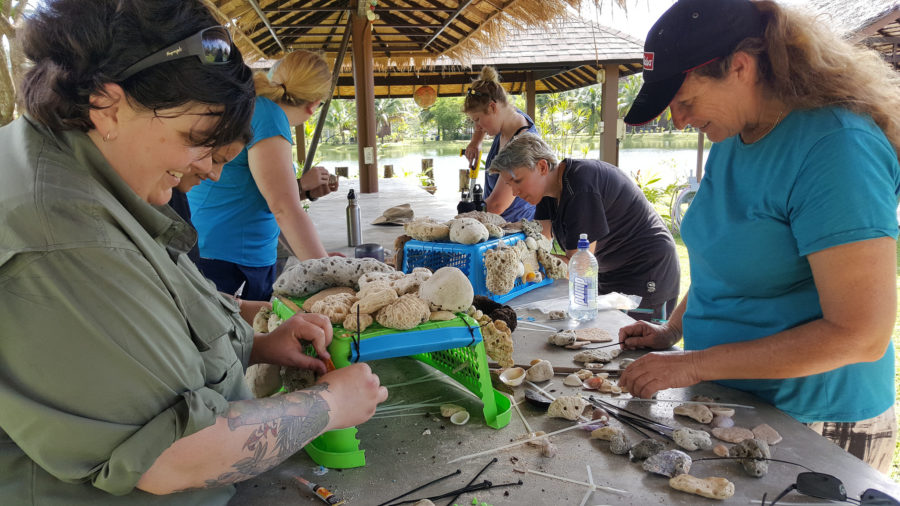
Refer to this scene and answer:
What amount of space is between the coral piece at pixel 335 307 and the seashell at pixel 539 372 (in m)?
0.61

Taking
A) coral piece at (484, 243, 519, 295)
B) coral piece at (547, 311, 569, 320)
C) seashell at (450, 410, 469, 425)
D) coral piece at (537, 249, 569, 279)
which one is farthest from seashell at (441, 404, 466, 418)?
coral piece at (537, 249, 569, 279)

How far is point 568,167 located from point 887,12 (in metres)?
8.54

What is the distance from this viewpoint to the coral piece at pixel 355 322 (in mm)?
1407

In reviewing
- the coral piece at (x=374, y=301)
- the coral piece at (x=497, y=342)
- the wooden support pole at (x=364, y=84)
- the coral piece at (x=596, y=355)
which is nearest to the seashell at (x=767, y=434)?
the coral piece at (x=596, y=355)

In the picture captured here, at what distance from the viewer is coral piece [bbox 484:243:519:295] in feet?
8.23

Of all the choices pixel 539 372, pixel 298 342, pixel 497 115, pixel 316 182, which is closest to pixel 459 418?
pixel 539 372

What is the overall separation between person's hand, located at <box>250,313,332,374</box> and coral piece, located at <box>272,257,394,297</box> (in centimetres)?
40

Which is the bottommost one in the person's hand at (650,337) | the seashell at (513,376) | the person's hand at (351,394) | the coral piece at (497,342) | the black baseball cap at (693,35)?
the seashell at (513,376)

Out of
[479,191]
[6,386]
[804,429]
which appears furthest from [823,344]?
[479,191]

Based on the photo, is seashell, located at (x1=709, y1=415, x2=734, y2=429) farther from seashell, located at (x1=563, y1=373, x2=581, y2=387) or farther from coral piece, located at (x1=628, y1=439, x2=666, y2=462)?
seashell, located at (x1=563, y1=373, x2=581, y2=387)

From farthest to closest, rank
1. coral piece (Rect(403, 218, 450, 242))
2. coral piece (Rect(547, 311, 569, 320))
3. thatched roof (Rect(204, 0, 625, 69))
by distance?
thatched roof (Rect(204, 0, 625, 69))
coral piece (Rect(403, 218, 450, 242))
coral piece (Rect(547, 311, 569, 320))

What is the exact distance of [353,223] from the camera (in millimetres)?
4125

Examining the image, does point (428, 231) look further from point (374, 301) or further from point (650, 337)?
point (374, 301)

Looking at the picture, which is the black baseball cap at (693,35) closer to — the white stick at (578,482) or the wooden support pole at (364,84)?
the white stick at (578,482)
